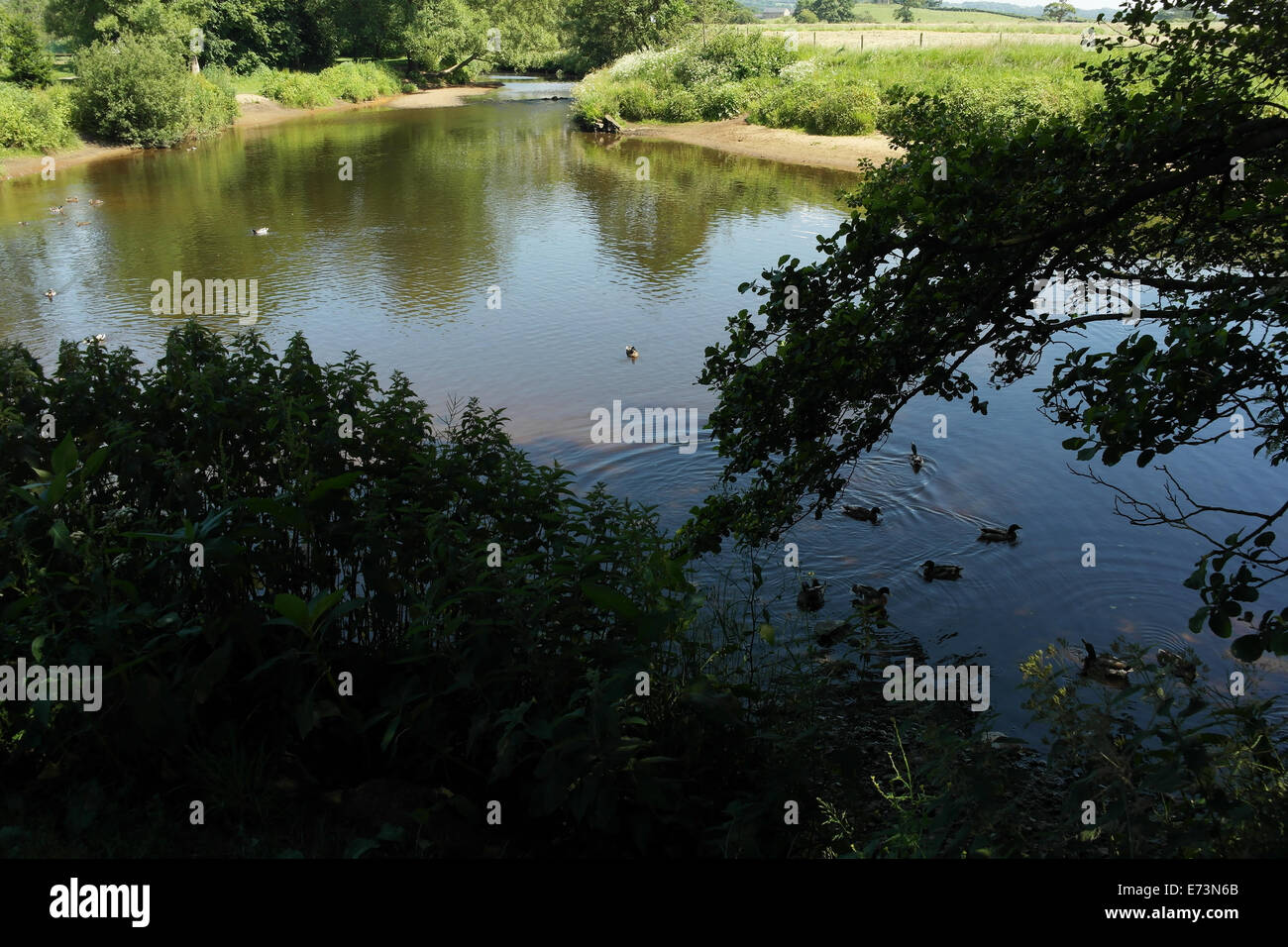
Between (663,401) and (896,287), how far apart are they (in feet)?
27.8

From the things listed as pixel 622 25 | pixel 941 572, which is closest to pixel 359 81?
pixel 622 25

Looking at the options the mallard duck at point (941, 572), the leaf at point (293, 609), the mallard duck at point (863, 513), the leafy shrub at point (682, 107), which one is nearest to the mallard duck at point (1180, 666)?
the mallard duck at point (941, 572)

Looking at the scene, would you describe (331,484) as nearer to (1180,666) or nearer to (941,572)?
(1180,666)

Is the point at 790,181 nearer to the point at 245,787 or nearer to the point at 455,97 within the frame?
the point at 245,787

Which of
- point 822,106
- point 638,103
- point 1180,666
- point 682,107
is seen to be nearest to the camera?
point 1180,666

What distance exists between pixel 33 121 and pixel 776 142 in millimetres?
29037

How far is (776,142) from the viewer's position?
40.4 meters

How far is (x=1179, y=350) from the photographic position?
4.58 metres

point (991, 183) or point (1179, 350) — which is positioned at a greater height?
point (991, 183)

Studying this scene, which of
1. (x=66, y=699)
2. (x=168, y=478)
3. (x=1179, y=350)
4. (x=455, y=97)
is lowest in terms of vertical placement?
(x=66, y=699)

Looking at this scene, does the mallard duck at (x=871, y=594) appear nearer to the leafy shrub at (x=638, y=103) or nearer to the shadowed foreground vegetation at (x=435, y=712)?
the shadowed foreground vegetation at (x=435, y=712)

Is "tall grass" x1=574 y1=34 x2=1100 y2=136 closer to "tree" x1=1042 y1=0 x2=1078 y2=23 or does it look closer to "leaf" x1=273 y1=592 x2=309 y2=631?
"tree" x1=1042 y1=0 x2=1078 y2=23

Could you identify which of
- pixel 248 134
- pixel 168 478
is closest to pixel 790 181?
pixel 248 134

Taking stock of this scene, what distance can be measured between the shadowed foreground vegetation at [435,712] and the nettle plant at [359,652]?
0.06 ft
